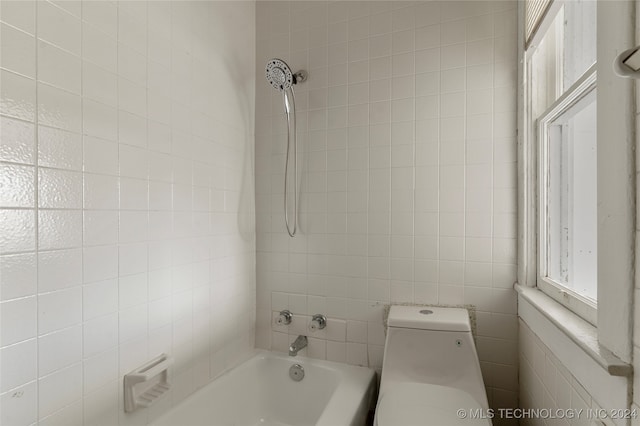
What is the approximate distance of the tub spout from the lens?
170cm

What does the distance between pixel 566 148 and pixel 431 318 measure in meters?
Result: 0.85

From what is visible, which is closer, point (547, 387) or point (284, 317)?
point (547, 387)

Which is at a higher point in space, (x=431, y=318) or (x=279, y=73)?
(x=279, y=73)

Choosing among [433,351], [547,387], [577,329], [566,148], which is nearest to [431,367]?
[433,351]

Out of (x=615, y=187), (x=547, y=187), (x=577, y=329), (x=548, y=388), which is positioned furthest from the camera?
(x=547, y=187)

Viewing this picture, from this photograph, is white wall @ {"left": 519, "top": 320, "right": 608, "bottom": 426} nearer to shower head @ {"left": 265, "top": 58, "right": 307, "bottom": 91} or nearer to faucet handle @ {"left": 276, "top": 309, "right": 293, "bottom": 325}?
faucet handle @ {"left": 276, "top": 309, "right": 293, "bottom": 325}

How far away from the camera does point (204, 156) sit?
5.23ft

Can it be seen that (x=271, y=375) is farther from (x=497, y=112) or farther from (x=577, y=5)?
(x=577, y=5)

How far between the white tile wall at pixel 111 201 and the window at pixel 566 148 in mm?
1426

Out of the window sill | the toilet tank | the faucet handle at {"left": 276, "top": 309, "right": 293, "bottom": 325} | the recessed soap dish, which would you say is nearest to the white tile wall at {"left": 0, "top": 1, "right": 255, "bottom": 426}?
the recessed soap dish

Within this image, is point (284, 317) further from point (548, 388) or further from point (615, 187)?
point (615, 187)

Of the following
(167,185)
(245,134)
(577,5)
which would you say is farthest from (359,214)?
(577,5)

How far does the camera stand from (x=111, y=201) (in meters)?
1.14

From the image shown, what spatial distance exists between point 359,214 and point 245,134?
30.8 inches
